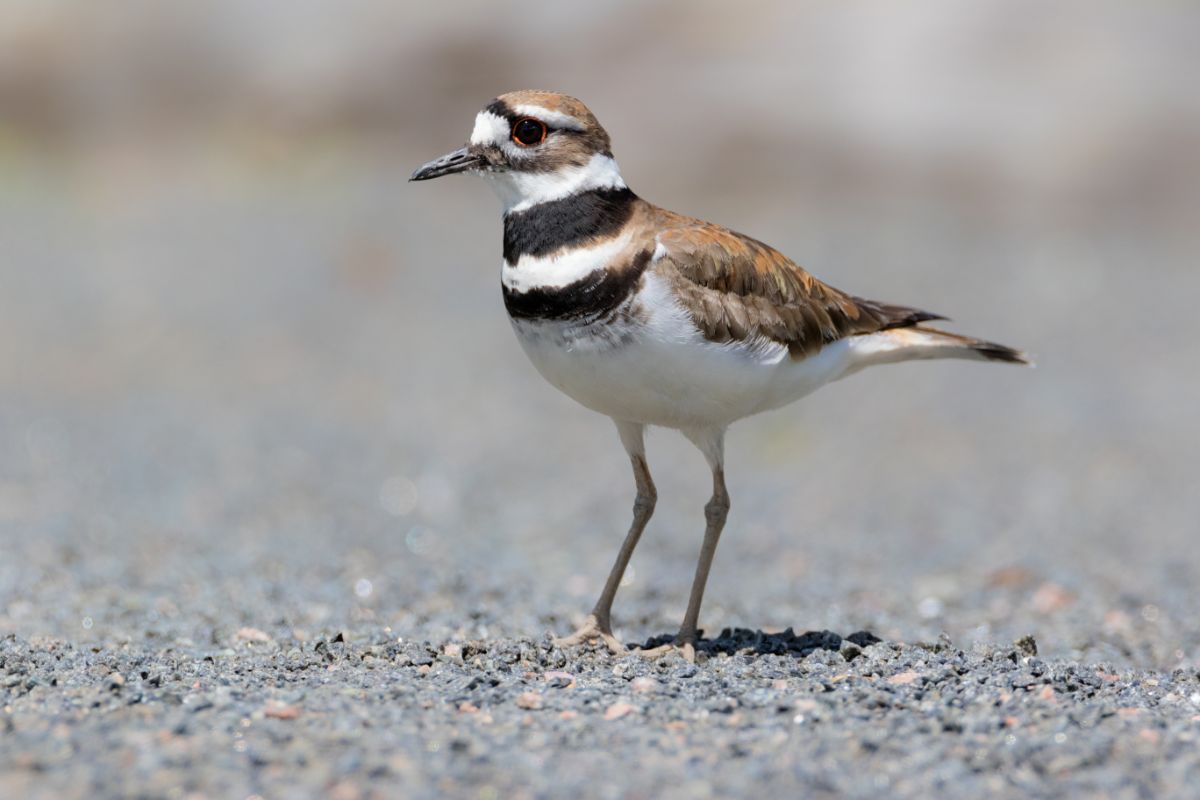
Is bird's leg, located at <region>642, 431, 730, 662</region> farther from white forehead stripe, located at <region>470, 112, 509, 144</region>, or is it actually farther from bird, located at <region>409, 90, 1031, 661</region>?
white forehead stripe, located at <region>470, 112, 509, 144</region>

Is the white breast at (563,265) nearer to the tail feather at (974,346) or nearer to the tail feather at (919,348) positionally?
the tail feather at (919,348)

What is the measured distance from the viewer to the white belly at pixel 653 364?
4.55 meters

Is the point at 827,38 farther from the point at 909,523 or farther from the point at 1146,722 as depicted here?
the point at 1146,722

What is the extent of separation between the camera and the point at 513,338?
493 inches

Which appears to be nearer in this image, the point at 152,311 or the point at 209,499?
the point at 209,499

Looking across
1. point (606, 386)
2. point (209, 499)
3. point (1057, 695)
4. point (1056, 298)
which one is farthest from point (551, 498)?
point (1056, 298)

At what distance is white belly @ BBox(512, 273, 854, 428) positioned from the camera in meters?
4.55

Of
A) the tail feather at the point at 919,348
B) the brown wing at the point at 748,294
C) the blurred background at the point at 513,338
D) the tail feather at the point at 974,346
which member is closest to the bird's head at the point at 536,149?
the brown wing at the point at 748,294

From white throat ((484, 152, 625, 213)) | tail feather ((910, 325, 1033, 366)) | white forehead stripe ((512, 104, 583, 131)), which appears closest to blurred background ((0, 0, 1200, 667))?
tail feather ((910, 325, 1033, 366))

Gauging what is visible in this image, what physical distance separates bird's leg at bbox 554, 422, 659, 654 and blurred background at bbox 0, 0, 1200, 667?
664 millimetres

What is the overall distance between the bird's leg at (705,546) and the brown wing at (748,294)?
455mm

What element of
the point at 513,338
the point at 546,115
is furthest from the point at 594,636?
the point at 513,338

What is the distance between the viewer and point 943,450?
10.2 metres

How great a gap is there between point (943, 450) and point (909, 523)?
4.97 feet
